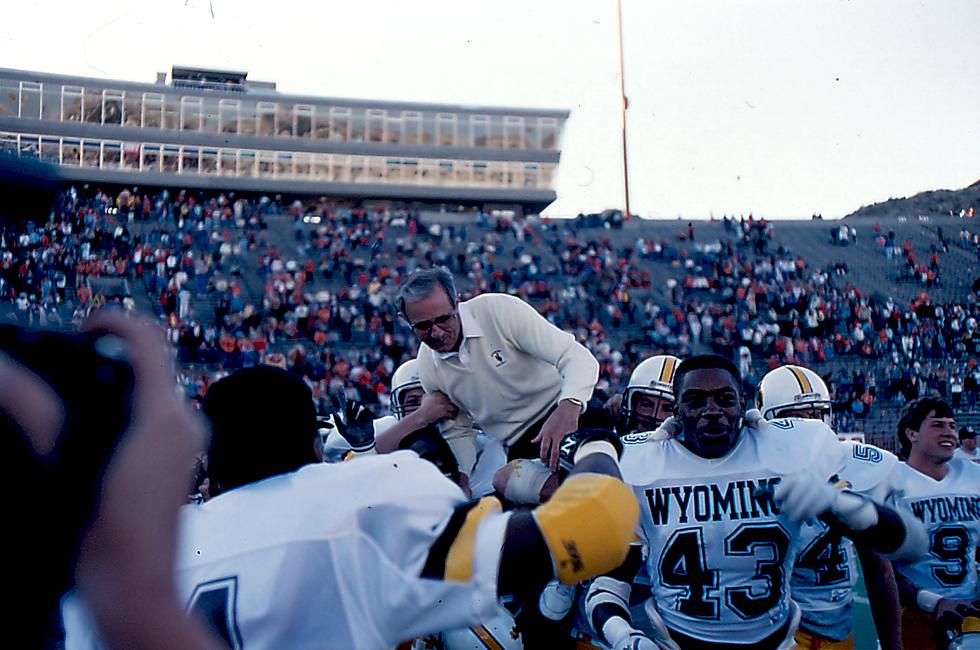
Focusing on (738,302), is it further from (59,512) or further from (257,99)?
(257,99)

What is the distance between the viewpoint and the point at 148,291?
73.5 feet

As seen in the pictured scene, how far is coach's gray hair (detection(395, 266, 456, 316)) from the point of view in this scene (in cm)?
378

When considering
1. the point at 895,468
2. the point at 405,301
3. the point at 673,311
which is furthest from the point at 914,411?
the point at 673,311

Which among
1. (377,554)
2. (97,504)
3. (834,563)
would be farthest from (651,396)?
(97,504)

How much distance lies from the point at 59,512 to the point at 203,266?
23.9 meters

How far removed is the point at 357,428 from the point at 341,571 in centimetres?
269

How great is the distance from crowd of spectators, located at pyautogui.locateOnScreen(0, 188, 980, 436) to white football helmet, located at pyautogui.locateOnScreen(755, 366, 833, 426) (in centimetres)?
→ 1306

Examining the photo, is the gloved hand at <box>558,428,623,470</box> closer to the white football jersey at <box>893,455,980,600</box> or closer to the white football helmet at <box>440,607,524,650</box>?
the white football helmet at <box>440,607,524,650</box>

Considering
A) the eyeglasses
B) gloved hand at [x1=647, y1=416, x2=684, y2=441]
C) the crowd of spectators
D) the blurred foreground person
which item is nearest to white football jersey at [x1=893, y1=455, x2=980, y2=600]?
gloved hand at [x1=647, y1=416, x2=684, y2=441]

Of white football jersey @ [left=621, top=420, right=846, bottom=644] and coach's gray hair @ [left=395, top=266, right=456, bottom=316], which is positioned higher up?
coach's gray hair @ [left=395, top=266, right=456, bottom=316]

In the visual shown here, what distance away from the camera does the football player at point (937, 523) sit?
4832 millimetres

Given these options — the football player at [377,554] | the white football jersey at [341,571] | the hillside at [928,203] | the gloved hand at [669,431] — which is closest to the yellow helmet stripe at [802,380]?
the gloved hand at [669,431]

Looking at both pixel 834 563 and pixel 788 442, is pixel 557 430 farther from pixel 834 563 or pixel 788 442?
pixel 834 563

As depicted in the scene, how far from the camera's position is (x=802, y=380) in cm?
541
